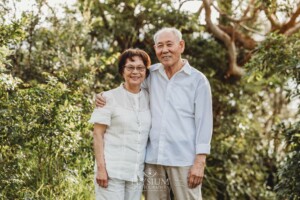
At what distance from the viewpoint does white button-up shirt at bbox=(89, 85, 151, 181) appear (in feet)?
11.0

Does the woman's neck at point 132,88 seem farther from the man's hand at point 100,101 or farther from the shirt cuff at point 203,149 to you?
the shirt cuff at point 203,149

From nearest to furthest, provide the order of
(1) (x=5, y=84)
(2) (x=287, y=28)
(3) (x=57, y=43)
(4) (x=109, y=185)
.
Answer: (4) (x=109, y=185) < (1) (x=5, y=84) < (3) (x=57, y=43) < (2) (x=287, y=28)

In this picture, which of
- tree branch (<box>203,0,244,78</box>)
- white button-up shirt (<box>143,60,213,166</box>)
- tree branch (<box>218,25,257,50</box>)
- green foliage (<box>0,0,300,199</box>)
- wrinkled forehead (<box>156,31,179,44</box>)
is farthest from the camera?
tree branch (<box>218,25,257,50</box>)

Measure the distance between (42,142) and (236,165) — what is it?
5305 millimetres

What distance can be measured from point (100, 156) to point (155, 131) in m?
0.44

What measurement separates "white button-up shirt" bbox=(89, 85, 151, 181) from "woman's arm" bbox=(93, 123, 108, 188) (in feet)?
0.12

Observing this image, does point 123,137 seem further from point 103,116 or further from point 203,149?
point 203,149

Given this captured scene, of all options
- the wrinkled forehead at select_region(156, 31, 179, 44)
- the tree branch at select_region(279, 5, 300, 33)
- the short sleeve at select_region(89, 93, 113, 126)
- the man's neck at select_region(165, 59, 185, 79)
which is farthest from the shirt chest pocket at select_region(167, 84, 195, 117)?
the tree branch at select_region(279, 5, 300, 33)

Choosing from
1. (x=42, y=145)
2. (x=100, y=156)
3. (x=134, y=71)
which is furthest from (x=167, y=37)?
(x=42, y=145)

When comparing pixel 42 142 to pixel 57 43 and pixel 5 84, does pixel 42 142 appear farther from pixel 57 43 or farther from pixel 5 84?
pixel 57 43

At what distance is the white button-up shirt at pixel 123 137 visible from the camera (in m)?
3.36

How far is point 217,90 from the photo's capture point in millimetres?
9625

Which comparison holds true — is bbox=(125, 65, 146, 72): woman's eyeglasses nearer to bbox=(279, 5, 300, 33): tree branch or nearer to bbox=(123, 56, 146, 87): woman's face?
bbox=(123, 56, 146, 87): woman's face

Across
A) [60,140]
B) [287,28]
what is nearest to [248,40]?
[287,28]
